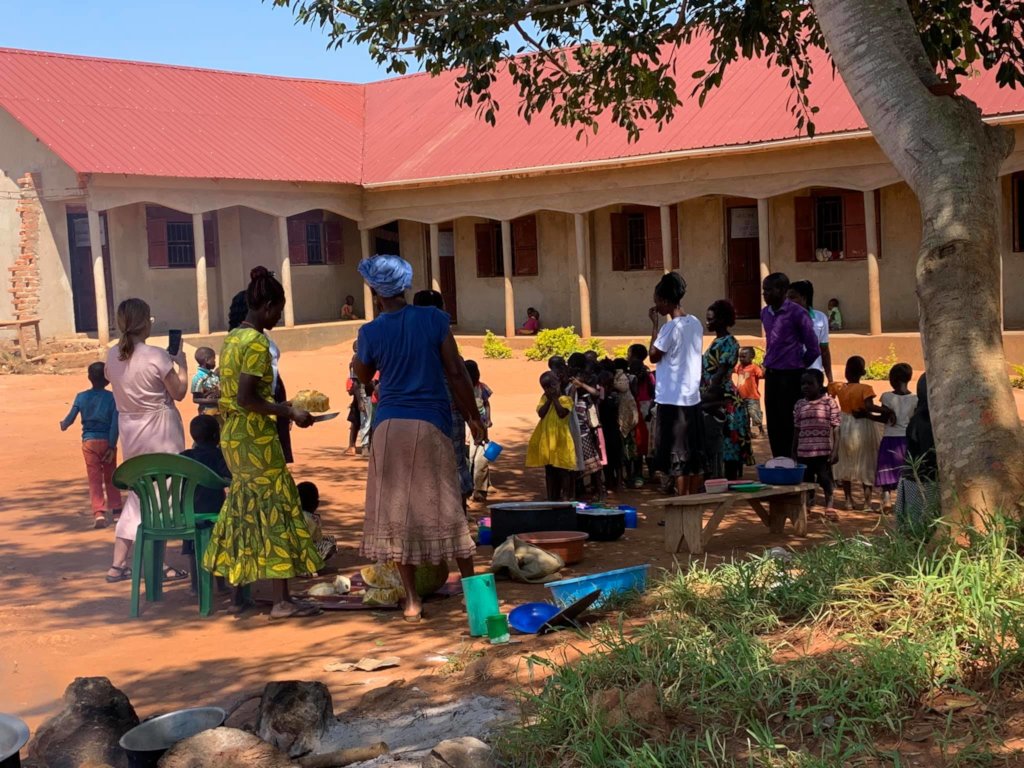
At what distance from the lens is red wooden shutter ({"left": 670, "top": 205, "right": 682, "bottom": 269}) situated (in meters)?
21.8

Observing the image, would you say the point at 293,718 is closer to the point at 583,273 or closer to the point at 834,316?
the point at 834,316

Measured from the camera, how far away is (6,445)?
13.7m

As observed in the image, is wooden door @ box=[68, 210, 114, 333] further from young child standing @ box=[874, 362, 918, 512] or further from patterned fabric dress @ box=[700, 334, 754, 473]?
young child standing @ box=[874, 362, 918, 512]

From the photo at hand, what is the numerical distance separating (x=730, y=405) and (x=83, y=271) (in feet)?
58.5

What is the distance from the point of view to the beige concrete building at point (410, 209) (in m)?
19.4

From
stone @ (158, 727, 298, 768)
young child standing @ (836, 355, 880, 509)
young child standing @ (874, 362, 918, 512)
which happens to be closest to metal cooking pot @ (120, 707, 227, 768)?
stone @ (158, 727, 298, 768)

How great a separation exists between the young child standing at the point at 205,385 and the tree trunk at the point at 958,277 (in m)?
5.88

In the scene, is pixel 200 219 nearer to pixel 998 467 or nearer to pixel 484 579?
pixel 484 579

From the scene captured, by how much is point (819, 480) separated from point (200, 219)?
617 inches

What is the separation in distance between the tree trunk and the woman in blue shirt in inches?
87.5

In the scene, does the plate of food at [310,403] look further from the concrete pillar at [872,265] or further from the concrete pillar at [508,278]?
the concrete pillar at [508,278]

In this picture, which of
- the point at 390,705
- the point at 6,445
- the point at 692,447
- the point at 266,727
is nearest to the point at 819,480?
the point at 692,447

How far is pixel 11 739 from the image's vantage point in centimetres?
401

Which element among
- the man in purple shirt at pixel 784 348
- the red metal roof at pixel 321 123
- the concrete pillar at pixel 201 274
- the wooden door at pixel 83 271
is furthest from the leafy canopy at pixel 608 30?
the wooden door at pixel 83 271
